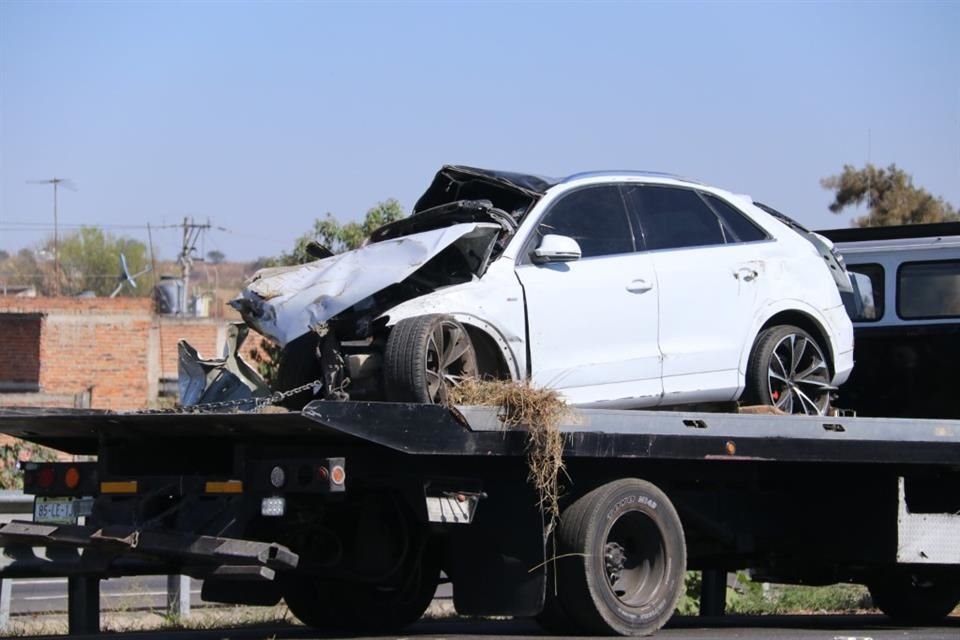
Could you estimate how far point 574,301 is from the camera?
27.1ft

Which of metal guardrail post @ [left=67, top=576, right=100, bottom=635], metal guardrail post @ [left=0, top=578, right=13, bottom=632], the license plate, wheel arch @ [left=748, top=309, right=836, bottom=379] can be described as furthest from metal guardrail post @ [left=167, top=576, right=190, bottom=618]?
wheel arch @ [left=748, top=309, right=836, bottom=379]

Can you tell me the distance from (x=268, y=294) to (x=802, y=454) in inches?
125

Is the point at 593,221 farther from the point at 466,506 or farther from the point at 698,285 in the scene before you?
the point at 466,506

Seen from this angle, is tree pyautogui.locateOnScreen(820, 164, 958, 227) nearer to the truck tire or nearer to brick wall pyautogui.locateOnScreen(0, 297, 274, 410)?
brick wall pyautogui.locateOnScreen(0, 297, 274, 410)

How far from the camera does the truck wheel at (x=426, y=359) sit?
738cm

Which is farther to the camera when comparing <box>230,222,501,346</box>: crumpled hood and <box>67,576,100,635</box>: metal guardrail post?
<box>67,576,100,635</box>: metal guardrail post

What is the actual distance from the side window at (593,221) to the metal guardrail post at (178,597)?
4555mm

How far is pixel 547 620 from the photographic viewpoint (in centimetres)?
819

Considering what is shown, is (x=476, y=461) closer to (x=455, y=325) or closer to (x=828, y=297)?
(x=455, y=325)

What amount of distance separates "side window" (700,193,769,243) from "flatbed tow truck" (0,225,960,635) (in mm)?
1324

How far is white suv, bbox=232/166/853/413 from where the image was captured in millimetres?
7695

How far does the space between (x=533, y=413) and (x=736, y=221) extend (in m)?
2.70

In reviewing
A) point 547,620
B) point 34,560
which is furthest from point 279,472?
point 34,560

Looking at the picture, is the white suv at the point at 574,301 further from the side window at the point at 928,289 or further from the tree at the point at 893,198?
the tree at the point at 893,198
